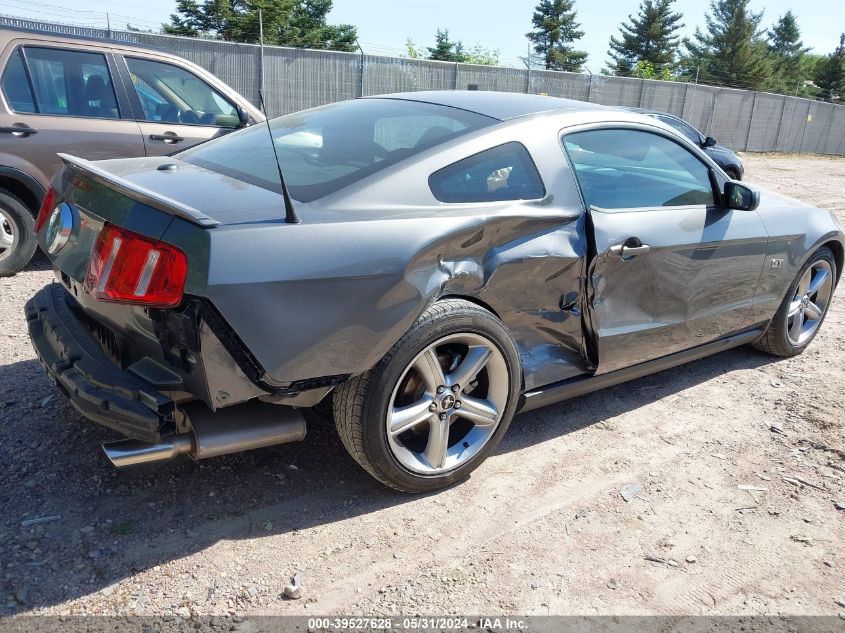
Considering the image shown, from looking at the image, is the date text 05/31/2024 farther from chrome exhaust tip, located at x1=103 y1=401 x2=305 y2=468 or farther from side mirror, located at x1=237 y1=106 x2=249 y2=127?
side mirror, located at x1=237 y1=106 x2=249 y2=127

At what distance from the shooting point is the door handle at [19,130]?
5.22 meters

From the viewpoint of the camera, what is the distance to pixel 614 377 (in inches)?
139

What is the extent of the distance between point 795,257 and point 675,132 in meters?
1.23

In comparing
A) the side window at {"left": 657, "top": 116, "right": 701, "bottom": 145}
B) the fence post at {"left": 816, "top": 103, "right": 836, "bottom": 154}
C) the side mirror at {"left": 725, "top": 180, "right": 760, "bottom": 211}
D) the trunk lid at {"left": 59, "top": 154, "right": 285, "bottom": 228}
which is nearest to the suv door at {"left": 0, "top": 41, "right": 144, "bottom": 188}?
the trunk lid at {"left": 59, "top": 154, "right": 285, "bottom": 228}

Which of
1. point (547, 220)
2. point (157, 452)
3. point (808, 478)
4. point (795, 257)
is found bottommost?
point (808, 478)

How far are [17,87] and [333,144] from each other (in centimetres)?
357

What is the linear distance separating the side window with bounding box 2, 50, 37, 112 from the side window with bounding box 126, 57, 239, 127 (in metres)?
0.78

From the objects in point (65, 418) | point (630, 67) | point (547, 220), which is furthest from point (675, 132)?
point (630, 67)

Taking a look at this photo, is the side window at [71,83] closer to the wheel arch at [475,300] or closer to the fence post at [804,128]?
the wheel arch at [475,300]

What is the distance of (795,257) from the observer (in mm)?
4398

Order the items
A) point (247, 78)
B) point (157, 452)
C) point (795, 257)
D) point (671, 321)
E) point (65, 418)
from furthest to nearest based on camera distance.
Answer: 1. point (247, 78)
2. point (795, 257)
3. point (671, 321)
4. point (65, 418)
5. point (157, 452)

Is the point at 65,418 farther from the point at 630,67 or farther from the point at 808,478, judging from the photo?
the point at 630,67

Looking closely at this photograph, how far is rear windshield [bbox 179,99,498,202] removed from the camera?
2.79m

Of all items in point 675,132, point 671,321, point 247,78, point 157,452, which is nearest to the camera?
point 157,452
